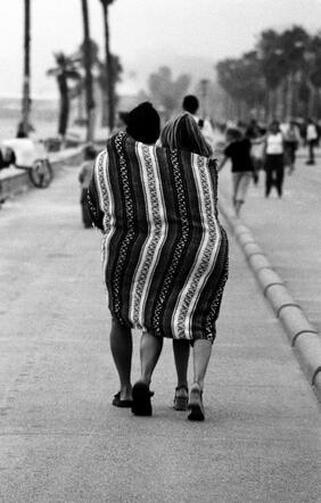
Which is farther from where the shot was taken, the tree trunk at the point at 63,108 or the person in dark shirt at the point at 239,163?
the tree trunk at the point at 63,108

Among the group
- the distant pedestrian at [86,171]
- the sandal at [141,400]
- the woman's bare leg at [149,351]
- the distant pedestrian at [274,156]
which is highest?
the woman's bare leg at [149,351]

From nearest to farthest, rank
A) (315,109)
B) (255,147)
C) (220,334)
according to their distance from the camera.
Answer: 1. (220,334)
2. (255,147)
3. (315,109)

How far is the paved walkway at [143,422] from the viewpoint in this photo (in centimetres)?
682

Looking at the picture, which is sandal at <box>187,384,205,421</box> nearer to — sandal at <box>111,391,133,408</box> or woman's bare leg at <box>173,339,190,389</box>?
woman's bare leg at <box>173,339,190,389</box>

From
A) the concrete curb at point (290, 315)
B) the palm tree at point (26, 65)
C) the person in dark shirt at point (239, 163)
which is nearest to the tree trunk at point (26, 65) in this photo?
the palm tree at point (26, 65)

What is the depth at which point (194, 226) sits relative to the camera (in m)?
8.33

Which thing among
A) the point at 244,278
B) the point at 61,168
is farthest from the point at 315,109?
the point at 244,278

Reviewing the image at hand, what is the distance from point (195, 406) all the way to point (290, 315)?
161 inches

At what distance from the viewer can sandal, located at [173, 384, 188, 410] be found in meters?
8.69

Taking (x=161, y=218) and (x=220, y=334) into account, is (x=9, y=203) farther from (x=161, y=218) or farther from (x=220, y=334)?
(x=161, y=218)

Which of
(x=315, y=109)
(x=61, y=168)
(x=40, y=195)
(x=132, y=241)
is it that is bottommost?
(x=315, y=109)

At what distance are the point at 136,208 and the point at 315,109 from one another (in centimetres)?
17149

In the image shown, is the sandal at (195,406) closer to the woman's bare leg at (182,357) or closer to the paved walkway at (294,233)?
the woman's bare leg at (182,357)

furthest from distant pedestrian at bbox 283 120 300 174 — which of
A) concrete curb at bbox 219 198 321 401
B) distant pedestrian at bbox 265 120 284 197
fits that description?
concrete curb at bbox 219 198 321 401
